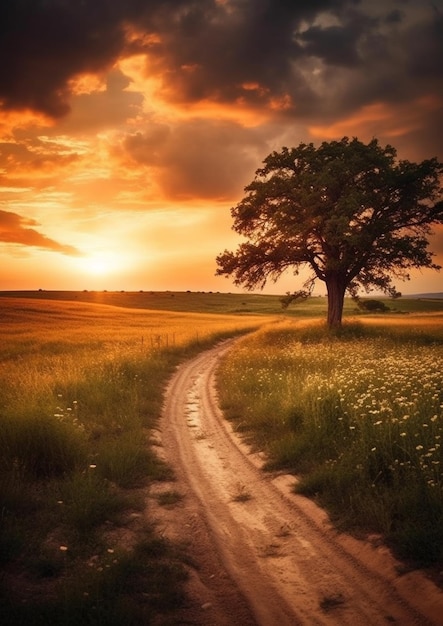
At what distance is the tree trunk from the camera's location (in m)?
28.5

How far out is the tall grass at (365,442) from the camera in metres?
5.45

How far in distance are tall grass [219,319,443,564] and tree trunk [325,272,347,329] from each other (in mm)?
15616

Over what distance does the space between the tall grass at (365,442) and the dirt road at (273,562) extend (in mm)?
403

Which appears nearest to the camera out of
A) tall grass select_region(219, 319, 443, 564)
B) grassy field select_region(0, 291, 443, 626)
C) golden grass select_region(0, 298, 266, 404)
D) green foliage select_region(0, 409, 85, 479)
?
grassy field select_region(0, 291, 443, 626)

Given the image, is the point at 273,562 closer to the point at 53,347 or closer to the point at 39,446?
the point at 39,446

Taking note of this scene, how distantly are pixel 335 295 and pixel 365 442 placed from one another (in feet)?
73.4

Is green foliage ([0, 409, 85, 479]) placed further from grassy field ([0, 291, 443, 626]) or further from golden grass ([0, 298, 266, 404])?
golden grass ([0, 298, 266, 404])

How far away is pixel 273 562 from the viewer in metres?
5.11

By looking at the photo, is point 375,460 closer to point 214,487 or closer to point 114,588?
point 214,487

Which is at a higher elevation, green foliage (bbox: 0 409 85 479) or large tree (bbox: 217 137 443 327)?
large tree (bbox: 217 137 443 327)

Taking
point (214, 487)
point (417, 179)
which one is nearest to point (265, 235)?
point (417, 179)

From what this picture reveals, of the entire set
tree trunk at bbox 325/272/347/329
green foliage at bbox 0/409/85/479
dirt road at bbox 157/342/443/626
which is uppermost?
tree trunk at bbox 325/272/347/329

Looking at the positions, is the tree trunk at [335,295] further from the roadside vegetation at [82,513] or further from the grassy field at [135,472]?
the roadside vegetation at [82,513]

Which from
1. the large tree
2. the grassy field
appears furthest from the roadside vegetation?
the large tree
